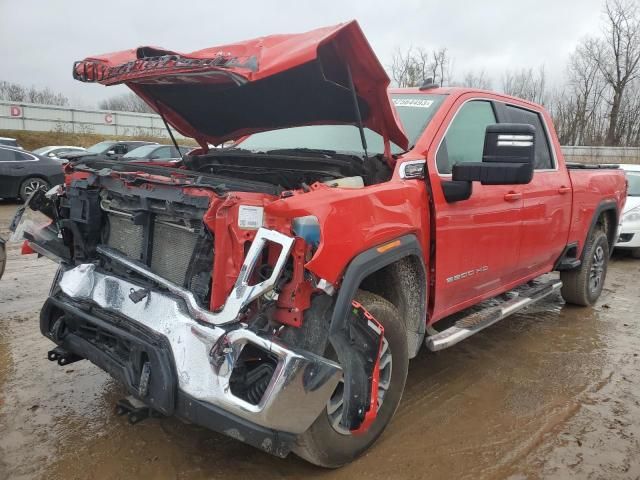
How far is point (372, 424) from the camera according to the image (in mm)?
2938

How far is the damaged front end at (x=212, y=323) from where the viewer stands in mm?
2262

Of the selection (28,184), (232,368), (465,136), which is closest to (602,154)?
(28,184)

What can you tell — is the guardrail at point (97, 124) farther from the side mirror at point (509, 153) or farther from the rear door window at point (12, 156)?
the side mirror at point (509, 153)

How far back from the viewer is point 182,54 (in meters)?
2.83

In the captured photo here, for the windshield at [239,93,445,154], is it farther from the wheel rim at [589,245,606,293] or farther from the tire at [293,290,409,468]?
the wheel rim at [589,245,606,293]

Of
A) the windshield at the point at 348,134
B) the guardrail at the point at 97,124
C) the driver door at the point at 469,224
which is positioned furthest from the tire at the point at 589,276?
the guardrail at the point at 97,124

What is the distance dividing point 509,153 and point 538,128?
2295 mm

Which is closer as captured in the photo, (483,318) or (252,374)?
(252,374)

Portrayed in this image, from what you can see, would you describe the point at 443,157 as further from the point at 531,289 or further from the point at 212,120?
the point at 531,289

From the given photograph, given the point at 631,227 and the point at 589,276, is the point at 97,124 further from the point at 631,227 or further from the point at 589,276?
the point at 589,276

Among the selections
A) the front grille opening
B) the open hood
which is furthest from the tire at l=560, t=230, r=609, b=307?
the front grille opening

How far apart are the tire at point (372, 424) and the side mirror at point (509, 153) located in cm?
99

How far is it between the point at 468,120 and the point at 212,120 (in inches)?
74.0

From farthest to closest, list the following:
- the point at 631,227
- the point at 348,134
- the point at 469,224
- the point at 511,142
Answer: the point at 631,227, the point at 348,134, the point at 469,224, the point at 511,142
